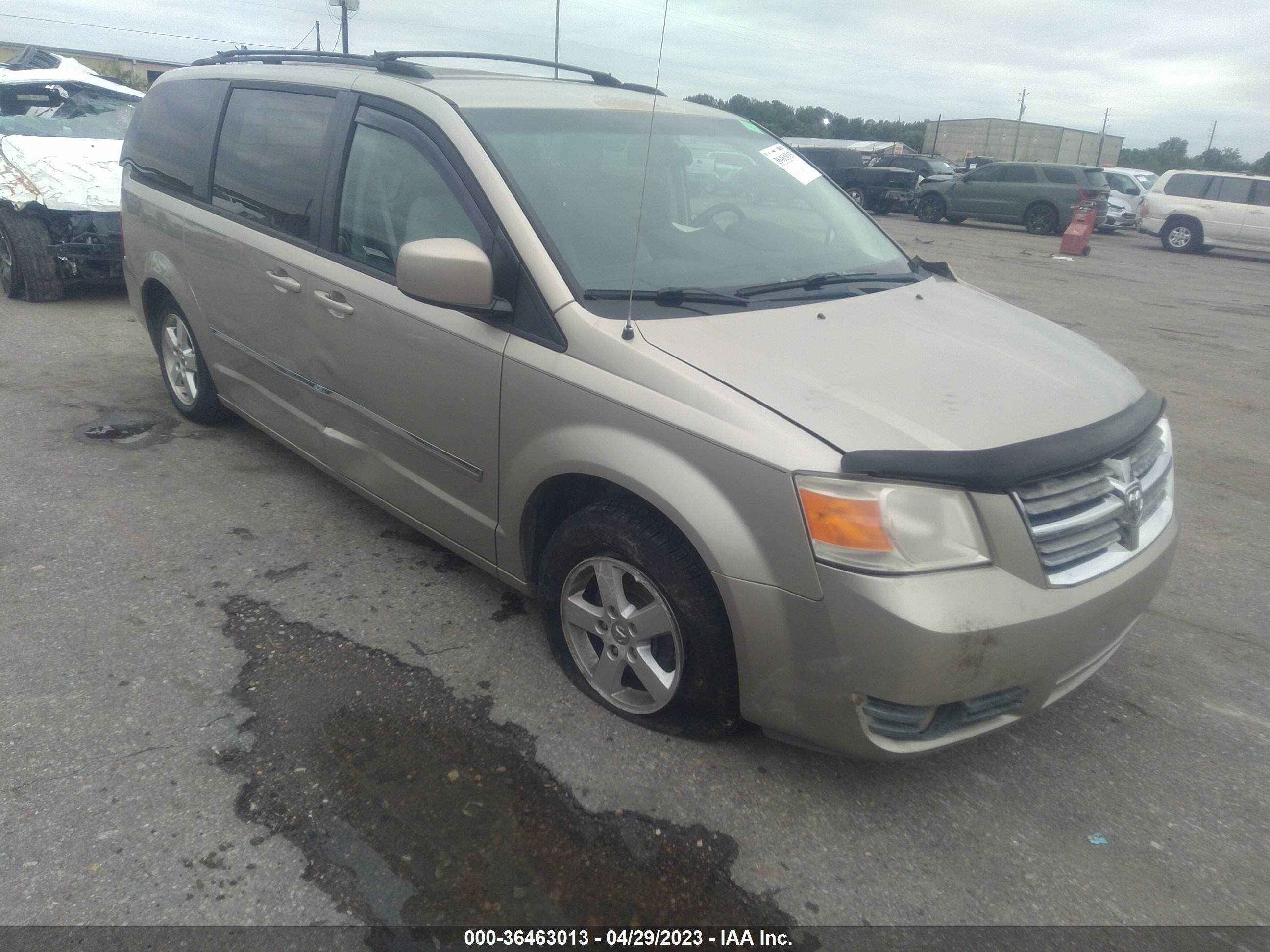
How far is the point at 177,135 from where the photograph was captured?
14.8 feet

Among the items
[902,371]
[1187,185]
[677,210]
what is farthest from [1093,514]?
[1187,185]

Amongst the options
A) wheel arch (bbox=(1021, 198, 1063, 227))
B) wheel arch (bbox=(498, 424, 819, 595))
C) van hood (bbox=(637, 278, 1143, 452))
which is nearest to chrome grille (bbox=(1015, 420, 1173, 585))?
van hood (bbox=(637, 278, 1143, 452))

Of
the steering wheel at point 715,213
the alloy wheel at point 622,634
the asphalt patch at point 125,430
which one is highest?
the steering wheel at point 715,213

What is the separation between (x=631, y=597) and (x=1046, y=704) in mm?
1144

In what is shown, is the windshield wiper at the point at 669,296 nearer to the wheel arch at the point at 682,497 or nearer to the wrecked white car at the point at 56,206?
the wheel arch at the point at 682,497

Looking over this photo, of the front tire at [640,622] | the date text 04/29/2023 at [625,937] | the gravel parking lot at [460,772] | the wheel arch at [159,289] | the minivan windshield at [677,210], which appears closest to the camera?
the date text 04/29/2023 at [625,937]

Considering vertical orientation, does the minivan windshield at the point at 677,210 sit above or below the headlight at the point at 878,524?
above

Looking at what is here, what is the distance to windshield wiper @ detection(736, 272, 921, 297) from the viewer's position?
2.89m

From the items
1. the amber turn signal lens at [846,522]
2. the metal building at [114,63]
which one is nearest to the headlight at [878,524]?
the amber turn signal lens at [846,522]

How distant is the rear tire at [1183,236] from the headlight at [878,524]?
2105cm

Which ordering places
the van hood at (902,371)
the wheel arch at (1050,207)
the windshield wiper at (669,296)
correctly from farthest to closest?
1. the wheel arch at (1050,207)
2. the windshield wiper at (669,296)
3. the van hood at (902,371)

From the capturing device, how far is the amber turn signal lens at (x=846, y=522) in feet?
6.86

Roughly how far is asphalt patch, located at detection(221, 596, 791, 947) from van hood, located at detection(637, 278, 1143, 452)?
112 cm

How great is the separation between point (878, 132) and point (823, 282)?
49.5 metres
